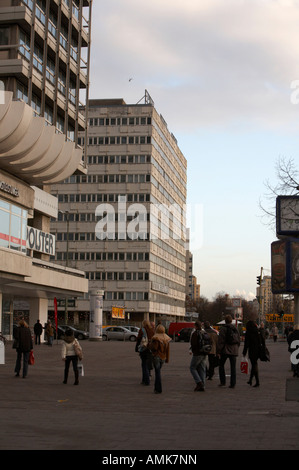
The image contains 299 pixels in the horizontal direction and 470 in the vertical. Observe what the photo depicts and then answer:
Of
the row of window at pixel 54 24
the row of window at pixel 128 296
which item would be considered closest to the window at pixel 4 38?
the row of window at pixel 54 24

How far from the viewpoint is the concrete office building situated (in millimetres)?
33125

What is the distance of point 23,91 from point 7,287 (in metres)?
13.3

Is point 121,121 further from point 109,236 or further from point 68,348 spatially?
point 68,348

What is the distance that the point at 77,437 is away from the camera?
8.34 meters

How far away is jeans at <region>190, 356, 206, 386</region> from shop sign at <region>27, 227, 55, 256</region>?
3061 centimetres

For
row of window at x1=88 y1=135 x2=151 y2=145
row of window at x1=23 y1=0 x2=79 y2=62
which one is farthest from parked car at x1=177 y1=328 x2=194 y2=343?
row of window at x1=88 y1=135 x2=151 y2=145

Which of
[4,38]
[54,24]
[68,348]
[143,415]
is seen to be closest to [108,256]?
[54,24]

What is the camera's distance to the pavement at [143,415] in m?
7.95

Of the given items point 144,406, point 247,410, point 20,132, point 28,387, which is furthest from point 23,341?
point 20,132

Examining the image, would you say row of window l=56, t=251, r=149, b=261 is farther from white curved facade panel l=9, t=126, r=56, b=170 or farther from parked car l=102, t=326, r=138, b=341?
white curved facade panel l=9, t=126, r=56, b=170

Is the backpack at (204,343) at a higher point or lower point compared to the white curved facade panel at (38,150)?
lower

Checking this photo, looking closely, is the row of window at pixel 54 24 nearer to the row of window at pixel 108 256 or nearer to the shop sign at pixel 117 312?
the shop sign at pixel 117 312

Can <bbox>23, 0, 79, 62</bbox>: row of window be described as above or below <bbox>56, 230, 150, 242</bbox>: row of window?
above

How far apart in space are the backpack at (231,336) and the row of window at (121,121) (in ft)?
287
